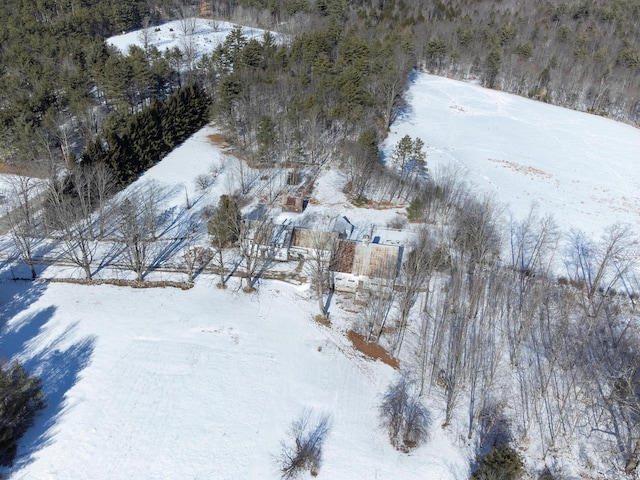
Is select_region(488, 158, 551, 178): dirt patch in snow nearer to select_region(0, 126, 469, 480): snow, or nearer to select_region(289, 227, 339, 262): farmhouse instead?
select_region(289, 227, 339, 262): farmhouse

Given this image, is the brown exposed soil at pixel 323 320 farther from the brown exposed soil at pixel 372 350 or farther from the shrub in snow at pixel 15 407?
the shrub in snow at pixel 15 407

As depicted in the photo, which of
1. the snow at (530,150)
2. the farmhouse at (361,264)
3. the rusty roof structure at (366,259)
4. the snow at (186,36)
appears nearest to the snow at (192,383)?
the farmhouse at (361,264)

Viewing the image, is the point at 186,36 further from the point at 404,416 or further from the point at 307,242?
the point at 404,416

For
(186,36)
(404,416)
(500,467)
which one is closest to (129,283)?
(404,416)

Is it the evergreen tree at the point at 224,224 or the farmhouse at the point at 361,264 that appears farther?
the evergreen tree at the point at 224,224

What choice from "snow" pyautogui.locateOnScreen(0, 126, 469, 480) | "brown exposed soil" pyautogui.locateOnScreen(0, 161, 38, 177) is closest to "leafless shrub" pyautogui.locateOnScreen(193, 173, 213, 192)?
"snow" pyautogui.locateOnScreen(0, 126, 469, 480)

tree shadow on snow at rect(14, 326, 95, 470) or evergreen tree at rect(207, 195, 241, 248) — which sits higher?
evergreen tree at rect(207, 195, 241, 248)
